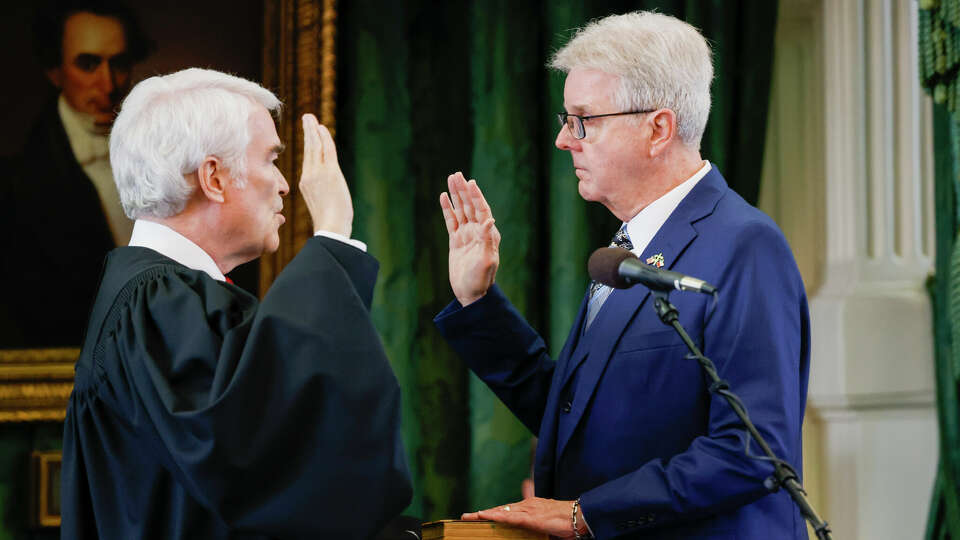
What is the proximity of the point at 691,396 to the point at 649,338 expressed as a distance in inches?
5.5

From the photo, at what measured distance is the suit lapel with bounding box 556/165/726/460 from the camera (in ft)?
7.34

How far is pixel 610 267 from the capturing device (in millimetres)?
1929

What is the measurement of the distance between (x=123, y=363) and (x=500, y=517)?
2.46 feet

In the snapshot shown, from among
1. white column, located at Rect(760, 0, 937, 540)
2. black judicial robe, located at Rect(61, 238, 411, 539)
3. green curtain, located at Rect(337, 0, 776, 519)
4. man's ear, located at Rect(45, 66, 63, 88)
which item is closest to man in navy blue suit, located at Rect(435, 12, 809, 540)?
black judicial robe, located at Rect(61, 238, 411, 539)

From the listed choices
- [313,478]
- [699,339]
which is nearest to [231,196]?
[313,478]

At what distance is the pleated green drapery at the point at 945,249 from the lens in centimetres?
332

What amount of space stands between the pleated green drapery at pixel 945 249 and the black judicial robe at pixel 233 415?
87.0 inches

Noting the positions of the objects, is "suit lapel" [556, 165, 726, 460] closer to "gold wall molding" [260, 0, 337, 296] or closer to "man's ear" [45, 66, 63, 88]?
"gold wall molding" [260, 0, 337, 296]

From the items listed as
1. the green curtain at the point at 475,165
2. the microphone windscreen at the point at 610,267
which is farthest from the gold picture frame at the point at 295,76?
the microphone windscreen at the point at 610,267

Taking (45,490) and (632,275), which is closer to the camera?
(632,275)

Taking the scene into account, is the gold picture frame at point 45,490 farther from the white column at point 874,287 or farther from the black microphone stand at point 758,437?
the black microphone stand at point 758,437

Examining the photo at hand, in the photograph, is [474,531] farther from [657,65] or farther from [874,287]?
[874,287]

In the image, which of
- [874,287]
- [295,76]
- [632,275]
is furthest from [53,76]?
[874,287]

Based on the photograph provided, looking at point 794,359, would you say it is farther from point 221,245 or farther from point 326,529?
point 221,245
